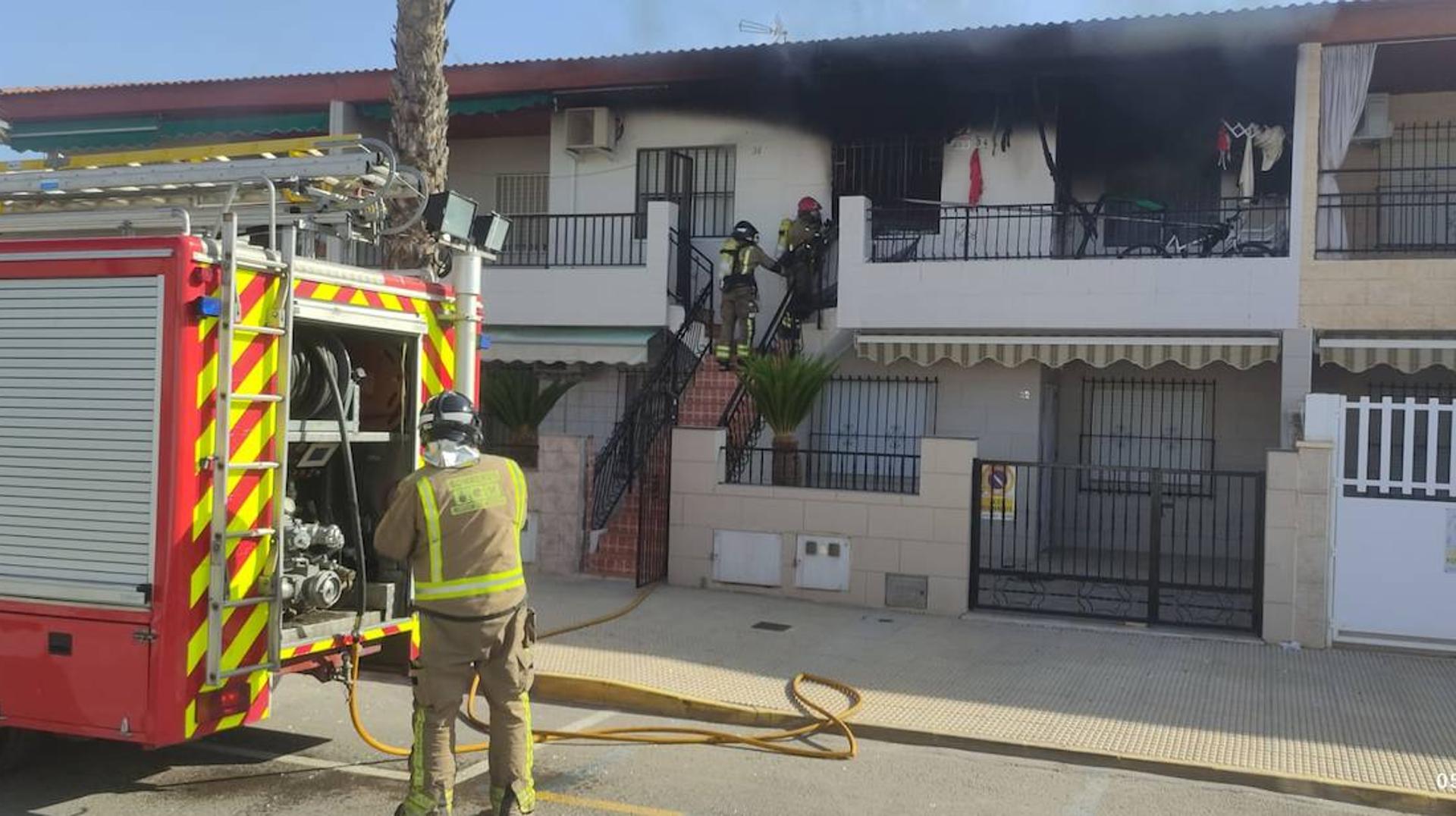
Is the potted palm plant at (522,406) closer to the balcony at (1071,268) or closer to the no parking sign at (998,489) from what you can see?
the balcony at (1071,268)

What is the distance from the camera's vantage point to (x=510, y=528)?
5.29m

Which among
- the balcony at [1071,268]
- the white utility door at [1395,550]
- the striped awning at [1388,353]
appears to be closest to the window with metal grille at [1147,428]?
the balcony at [1071,268]

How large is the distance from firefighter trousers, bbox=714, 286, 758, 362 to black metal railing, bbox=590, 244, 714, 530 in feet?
1.55

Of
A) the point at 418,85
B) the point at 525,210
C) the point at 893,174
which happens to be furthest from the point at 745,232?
the point at 525,210

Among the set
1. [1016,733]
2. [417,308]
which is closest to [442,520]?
[417,308]

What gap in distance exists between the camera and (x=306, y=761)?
6363 millimetres

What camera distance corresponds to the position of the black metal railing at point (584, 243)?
50.8ft

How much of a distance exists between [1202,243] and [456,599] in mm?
10264

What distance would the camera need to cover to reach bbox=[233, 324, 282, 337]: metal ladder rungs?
5207 millimetres

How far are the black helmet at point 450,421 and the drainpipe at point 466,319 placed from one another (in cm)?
129

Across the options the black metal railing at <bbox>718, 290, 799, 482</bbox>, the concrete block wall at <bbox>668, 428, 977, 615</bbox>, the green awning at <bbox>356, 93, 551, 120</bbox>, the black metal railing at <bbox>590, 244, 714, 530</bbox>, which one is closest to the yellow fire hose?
the concrete block wall at <bbox>668, 428, 977, 615</bbox>

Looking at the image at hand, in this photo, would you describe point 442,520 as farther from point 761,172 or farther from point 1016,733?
point 761,172

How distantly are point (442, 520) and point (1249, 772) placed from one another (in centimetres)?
445

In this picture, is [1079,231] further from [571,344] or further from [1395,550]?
[571,344]
